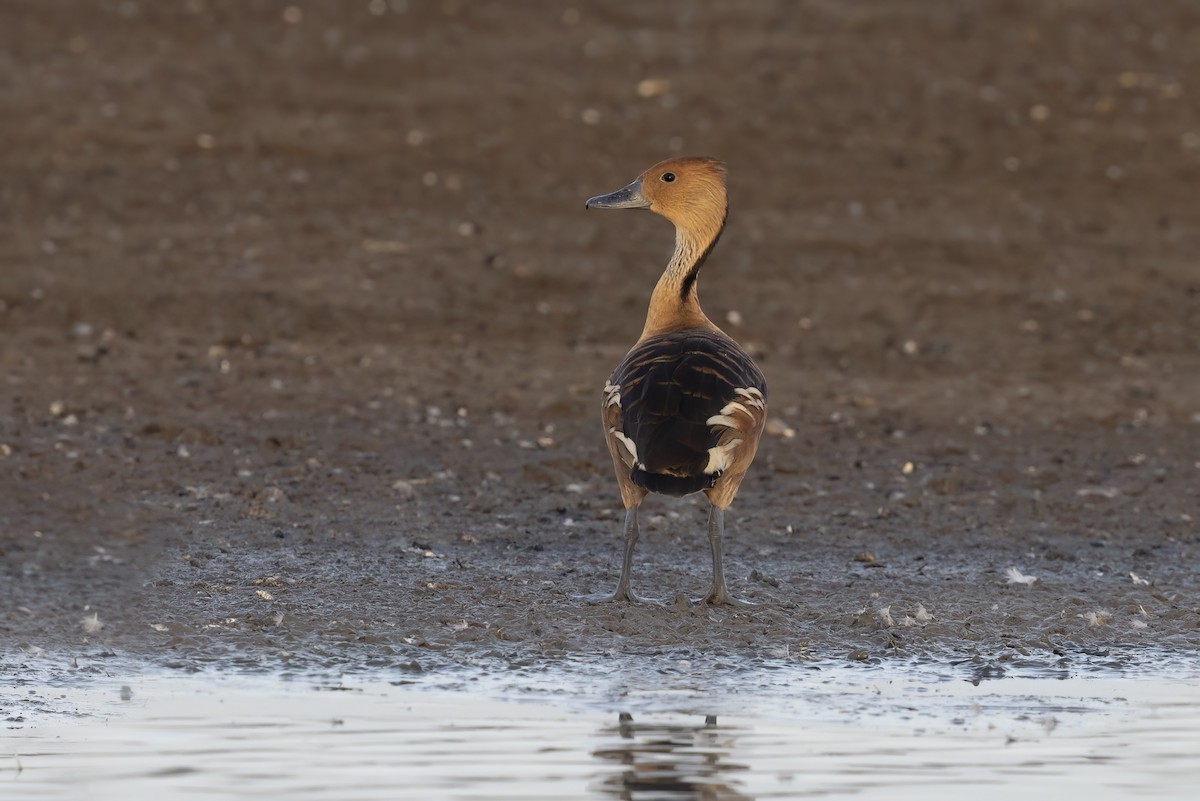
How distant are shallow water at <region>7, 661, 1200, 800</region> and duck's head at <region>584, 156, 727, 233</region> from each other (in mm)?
2852

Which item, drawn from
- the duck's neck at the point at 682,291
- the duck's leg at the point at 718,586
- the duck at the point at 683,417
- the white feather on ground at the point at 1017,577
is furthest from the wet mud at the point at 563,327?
the duck's neck at the point at 682,291

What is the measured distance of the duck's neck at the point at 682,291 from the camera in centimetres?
875

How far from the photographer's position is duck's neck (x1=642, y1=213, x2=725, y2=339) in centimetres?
875

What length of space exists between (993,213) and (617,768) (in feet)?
A: 39.2

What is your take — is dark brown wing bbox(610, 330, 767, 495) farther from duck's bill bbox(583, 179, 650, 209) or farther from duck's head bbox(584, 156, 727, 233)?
duck's bill bbox(583, 179, 650, 209)

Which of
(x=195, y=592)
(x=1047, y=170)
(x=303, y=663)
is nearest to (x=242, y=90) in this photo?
Answer: (x=1047, y=170)

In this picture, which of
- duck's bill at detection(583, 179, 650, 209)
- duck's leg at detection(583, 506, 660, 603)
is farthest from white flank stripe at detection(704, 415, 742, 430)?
duck's bill at detection(583, 179, 650, 209)

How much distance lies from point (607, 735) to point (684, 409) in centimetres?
196

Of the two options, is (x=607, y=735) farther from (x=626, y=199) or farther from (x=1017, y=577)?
(x=626, y=199)

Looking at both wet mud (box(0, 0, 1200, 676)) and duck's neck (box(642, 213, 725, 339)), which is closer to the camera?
wet mud (box(0, 0, 1200, 676))

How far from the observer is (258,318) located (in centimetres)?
1371

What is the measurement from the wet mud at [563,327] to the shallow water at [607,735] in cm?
41

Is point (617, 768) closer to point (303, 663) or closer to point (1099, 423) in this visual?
point (303, 663)

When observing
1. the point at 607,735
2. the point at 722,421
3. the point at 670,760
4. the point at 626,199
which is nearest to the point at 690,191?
the point at 626,199
